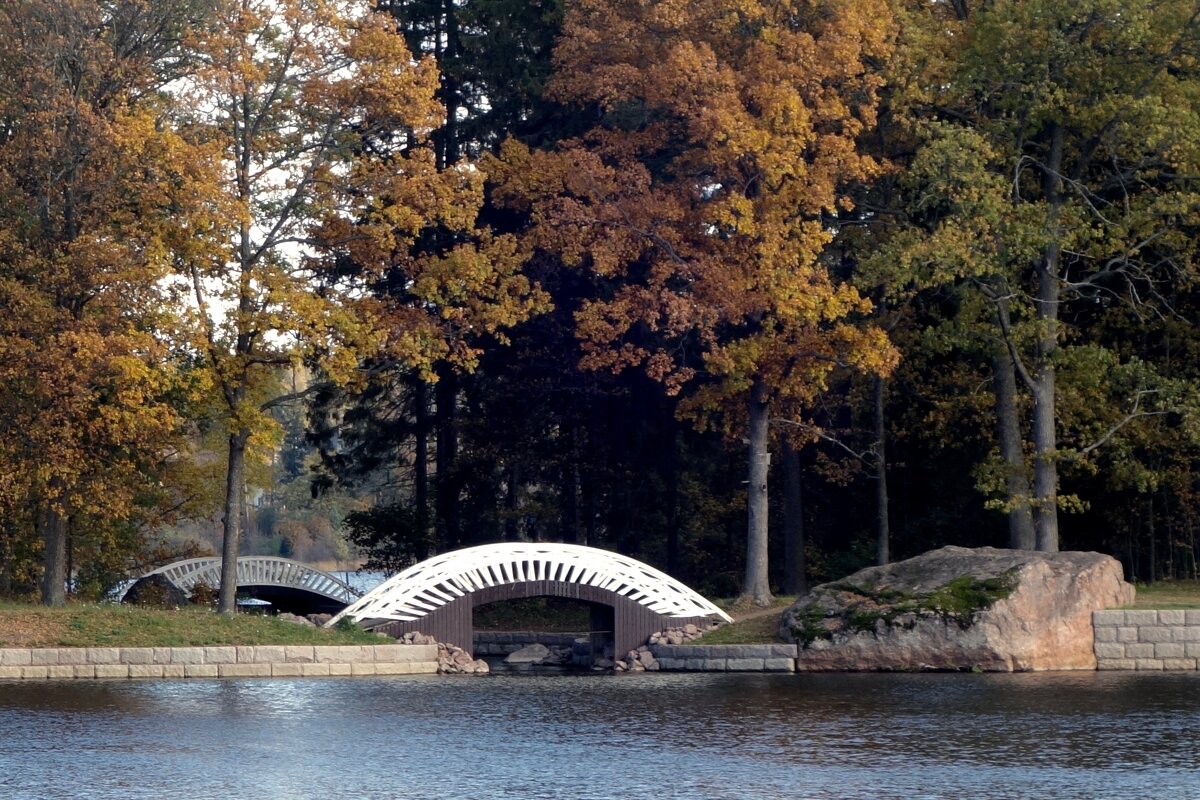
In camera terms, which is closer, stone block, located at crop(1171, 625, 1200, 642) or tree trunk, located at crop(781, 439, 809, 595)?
stone block, located at crop(1171, 625, 1200, 642)

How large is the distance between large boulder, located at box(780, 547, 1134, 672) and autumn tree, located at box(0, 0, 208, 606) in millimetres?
12796

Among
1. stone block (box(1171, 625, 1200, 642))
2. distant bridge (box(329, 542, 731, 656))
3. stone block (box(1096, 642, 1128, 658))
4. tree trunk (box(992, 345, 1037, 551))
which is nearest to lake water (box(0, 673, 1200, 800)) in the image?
stone block (box(1096, 642, 1128, 658))

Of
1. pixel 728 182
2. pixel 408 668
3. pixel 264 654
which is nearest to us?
pixel 264 654

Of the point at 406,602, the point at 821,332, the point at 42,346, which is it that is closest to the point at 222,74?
the point at 42,346

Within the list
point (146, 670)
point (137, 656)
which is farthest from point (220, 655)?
point (137, 656)

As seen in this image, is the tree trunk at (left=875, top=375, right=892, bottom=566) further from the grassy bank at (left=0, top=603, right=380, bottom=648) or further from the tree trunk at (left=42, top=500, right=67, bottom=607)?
the tree trunk at (left=42, top=500, right=67, bottom=607)

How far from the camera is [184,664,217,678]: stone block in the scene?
26.1 m

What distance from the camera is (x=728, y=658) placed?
92.2 feet

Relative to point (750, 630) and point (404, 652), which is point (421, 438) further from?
point (750, 630)

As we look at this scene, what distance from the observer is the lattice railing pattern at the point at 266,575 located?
38.4 metres

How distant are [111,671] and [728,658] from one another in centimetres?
1045

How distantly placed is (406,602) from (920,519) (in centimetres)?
1581

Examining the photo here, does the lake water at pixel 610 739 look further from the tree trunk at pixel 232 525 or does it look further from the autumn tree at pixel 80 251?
the autumn tree at pixel 80 251

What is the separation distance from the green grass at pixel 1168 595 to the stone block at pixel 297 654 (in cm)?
1448
